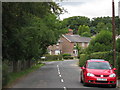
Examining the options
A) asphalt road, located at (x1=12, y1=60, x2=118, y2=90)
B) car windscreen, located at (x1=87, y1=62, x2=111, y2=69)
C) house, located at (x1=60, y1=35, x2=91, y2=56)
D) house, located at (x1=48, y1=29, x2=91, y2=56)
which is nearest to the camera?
asphalt road, located at (x1=12, y1=60, x2=118, y2=90)

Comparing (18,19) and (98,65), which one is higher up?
(18,19)

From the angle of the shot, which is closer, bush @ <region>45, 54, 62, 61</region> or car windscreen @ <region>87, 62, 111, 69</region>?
car windscreen @ <region>87, 62, 111, 69</region>

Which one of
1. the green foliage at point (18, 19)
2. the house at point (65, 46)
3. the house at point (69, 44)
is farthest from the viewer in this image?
the house at point (69, 44)

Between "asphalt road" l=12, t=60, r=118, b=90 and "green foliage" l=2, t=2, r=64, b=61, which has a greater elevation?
"green foliage" l=2, t=2, r=64, b=61

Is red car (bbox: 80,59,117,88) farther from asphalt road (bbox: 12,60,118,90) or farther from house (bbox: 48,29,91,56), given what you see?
house (bbox: 48,29,91,56)

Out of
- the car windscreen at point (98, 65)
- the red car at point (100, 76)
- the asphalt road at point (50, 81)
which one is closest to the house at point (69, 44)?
the asphalt road at point (50, 81)

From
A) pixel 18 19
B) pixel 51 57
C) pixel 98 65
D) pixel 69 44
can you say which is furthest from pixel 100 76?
pixel 69 44

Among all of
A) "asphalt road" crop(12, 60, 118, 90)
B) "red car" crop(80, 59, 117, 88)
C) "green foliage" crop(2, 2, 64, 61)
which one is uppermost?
"green foliage" crop(2, 2, 64, 61)

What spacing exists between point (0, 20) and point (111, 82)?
24.1 ft

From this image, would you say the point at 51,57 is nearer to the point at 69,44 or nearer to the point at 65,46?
the point at 69,44

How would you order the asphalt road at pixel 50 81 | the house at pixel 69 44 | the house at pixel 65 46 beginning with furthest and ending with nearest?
the house at pixel 69 44
the house at pixel 65 46
the asphalt road at pixel 50 81

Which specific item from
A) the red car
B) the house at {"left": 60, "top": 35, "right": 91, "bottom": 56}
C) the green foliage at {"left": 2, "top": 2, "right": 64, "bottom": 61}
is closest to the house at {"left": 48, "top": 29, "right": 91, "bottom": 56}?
the house at {"left": 60, "top": 35, "right": 91, "bottom": 56}

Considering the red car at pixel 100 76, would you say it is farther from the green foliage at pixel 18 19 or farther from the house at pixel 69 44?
the house at pixel 69 44

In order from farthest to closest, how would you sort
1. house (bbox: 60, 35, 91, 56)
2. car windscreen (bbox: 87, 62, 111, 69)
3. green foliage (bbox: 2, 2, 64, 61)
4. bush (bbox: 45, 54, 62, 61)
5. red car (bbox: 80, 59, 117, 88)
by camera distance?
house (bbox: 60, 35, 91, 56) → bush (bbox: 45, 54, 62, 61) → car windscreen (bbox: 87, 62, 111, 69) → red car (bbox: 80, 59, 117, 88) → green foliage (bbox: 2, 2, 64, 61)
